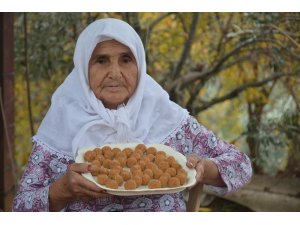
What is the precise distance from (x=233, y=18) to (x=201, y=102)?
2.02ft

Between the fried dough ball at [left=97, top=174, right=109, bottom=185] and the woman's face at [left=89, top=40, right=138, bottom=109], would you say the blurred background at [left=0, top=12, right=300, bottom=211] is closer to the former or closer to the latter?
the woman's face at [left=89, top=40, right=138, bottom=109]

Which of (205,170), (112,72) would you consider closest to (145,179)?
(205,170)

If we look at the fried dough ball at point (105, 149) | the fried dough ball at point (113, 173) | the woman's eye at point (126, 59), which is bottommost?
the fried dough ball at point (113, 173)

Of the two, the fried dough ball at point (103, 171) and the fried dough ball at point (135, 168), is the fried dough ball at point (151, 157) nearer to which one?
the fried dough ball at point (135, 168)

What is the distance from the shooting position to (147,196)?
1750mm

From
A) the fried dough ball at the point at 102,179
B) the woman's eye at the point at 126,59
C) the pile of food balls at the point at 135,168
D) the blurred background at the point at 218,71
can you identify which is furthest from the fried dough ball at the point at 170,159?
the blurred background at the point at 218,71

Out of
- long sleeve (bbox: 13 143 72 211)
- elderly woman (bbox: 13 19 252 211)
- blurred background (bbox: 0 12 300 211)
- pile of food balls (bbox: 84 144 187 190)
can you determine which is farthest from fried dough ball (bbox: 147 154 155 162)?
blurred background (bbox: 0 12 300 211)

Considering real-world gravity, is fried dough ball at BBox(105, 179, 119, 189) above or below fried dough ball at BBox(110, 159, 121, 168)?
below

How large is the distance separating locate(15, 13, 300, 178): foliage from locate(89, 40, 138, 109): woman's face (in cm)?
104

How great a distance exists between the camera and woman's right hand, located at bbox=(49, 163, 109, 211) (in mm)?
1580

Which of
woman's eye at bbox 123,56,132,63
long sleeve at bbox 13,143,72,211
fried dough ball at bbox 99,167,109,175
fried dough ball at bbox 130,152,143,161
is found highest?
woman's eye at bbox 123,56,132,63

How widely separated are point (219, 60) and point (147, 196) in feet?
6.09

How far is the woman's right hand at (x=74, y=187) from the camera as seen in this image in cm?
158
